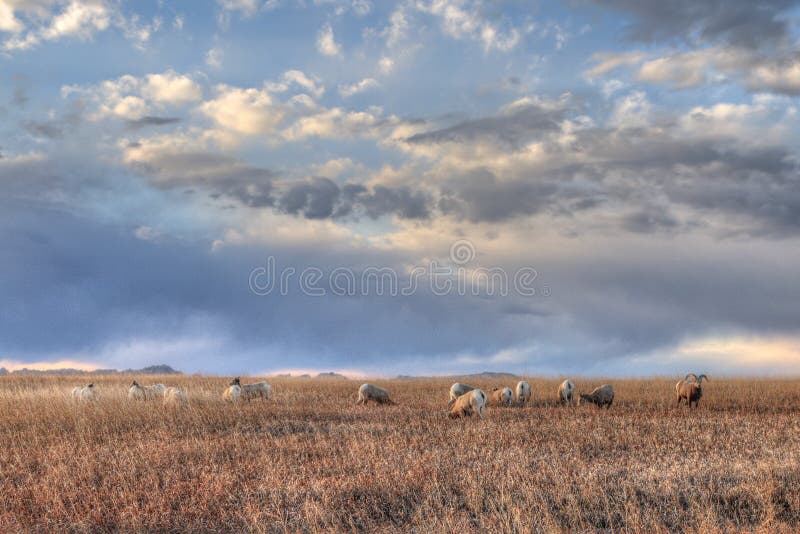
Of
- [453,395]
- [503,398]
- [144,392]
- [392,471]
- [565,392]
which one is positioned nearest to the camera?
[392,471]

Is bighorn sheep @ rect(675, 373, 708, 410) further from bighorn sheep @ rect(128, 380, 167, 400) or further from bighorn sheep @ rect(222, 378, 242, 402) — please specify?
bighorn sheep @ rect(128, 380, 167, 400)

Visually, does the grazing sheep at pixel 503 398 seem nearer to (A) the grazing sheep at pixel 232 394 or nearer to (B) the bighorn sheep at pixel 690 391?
(B) the bighorn sheep at pixel 690 391

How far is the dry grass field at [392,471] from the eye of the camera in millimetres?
8852

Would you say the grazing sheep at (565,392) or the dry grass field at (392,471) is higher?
the grazing sheep at (565,392)

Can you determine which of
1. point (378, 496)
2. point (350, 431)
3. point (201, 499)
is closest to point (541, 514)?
point (378, 496)

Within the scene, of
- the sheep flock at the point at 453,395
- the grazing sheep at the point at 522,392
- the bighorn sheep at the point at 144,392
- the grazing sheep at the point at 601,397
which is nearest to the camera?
the sheep flock at the point at 453,395

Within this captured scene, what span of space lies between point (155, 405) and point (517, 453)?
14.1 meters

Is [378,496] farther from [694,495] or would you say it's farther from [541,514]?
[694,495]

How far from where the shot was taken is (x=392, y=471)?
11008 millimetres

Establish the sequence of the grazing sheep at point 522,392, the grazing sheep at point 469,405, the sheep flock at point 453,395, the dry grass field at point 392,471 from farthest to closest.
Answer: the grazing sheep at point 522,392 → the sheep flock at point 453,395 → the grazing sheep at point 469,405 → the dry grass field at point 392,471

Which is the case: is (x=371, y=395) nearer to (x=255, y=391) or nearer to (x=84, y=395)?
(x=255, y=391)

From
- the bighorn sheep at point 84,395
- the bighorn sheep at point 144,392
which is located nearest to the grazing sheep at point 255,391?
the bighorn sheep at point 144,392

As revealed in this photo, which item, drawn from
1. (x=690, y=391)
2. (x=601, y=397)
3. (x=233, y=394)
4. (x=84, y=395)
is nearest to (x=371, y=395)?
(x=233, y=394)

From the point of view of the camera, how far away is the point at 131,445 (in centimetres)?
1516
